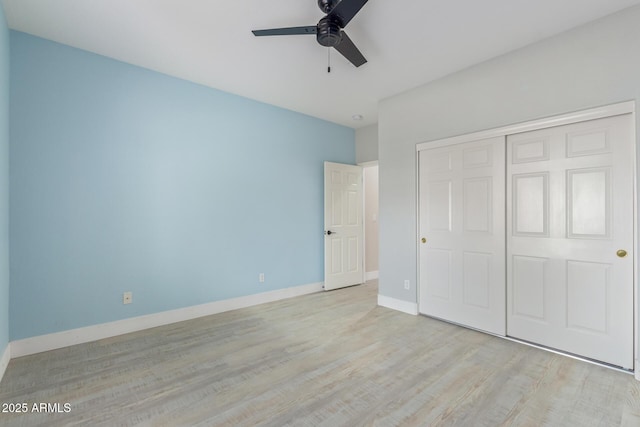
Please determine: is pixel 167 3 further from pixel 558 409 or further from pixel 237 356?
pixel 558 409

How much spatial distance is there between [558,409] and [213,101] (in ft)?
14.0

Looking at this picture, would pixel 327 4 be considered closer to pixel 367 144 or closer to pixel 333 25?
pixel 333 25

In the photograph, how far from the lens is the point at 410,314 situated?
357 cm

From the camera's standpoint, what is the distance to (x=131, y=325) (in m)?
3.03

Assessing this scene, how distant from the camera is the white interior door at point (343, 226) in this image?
4.65 metres

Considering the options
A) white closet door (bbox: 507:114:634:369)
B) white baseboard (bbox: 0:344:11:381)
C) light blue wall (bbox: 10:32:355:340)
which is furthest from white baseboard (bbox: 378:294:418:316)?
white baseboard (bbox: 0:344:11:381)

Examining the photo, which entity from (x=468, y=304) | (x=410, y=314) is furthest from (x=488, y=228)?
(x=410, y=314)

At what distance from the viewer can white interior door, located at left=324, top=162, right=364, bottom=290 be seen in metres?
4.65

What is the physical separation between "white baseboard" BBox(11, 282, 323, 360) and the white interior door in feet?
2.84

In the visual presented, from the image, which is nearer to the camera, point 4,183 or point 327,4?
point 327,4

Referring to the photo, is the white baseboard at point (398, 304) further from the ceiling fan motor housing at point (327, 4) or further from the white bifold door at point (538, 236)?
the ceiling fan motor housing at point (327, 4)

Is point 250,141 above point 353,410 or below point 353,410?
above

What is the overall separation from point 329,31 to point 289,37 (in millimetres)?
710

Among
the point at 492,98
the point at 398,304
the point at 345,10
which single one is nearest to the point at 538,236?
the point at 492,98
